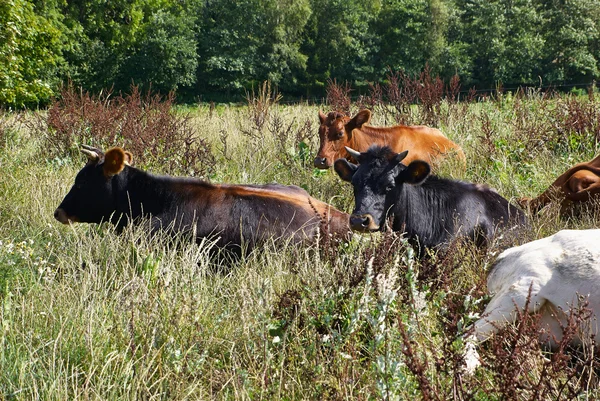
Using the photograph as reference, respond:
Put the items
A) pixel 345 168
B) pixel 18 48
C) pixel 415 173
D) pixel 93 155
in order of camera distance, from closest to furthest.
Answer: pixel 415 173 → pixel 345 168 → pixel 93 155 → pixel 18 48

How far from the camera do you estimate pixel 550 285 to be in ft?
13.0

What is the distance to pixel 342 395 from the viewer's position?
3.12 meters

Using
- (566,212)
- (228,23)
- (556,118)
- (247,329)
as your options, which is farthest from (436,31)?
(247,329)

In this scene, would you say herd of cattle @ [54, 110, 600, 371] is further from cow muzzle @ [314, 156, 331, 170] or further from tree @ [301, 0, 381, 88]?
tree @ [301, 0, 381, 88]

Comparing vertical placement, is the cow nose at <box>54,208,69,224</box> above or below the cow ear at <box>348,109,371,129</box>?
below

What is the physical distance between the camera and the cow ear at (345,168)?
6.02 meters

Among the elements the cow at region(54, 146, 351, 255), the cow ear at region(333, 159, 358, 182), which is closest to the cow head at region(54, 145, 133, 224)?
the cow at region(54, 146, 351, 255)

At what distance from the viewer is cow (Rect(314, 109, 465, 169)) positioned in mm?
9250

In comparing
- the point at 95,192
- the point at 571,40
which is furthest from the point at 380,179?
the point at 571,40

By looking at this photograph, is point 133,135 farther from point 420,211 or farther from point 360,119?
point 420,211

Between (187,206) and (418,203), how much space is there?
201cm

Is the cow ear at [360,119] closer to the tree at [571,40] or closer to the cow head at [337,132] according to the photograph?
the cow head at [337,132]

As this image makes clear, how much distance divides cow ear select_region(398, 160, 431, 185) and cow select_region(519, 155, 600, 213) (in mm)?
1384

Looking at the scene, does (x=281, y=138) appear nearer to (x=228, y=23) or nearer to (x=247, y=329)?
(x=247, y=329)
